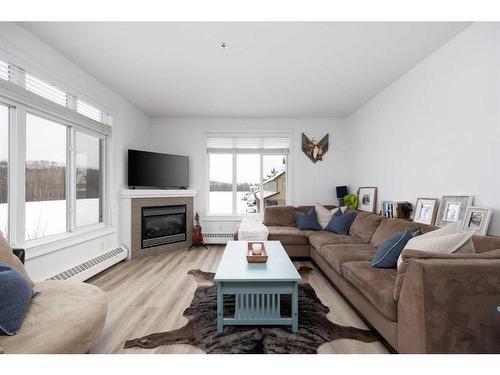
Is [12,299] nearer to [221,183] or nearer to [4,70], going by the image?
[4,70]

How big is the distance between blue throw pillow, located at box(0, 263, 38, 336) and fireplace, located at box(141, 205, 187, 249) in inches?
109

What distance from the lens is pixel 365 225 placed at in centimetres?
345

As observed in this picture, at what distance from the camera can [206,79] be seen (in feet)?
11.1

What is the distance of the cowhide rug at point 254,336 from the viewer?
180cm

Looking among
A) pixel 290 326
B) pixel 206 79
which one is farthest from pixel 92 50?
pixel 290 326

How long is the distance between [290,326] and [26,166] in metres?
2.99

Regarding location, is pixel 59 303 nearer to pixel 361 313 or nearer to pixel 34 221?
pixel 34 221

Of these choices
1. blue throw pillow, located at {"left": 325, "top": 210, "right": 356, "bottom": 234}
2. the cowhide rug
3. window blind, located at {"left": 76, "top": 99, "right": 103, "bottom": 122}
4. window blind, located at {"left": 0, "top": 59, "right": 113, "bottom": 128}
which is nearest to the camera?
the cowhide rug

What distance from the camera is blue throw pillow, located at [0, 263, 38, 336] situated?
1354mm

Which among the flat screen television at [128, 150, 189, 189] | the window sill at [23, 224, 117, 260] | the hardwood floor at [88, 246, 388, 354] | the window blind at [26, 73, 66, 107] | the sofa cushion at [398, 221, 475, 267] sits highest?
the window blind at [26, 73, 66, 107]

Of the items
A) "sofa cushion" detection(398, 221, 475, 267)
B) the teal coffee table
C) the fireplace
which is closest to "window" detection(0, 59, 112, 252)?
the fireplace

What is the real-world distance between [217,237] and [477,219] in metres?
4.09

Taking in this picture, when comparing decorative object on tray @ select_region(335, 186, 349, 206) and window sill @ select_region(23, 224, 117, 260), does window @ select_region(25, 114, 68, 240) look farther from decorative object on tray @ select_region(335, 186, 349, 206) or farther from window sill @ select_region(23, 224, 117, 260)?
decorative object on tray @ select_region(335, 186, 349, 206)
